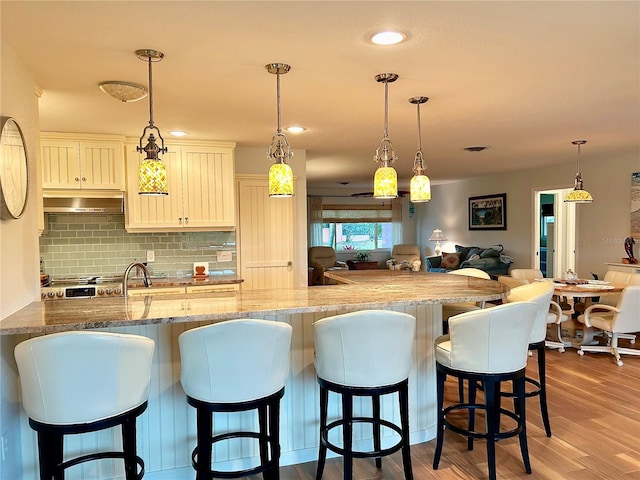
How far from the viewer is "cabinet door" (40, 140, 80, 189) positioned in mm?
4051

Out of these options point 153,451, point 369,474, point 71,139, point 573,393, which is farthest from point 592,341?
point 71,139

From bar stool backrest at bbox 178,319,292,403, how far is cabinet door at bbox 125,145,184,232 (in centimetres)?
282

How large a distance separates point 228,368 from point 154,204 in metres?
3.00

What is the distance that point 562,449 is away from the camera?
8.93 ft

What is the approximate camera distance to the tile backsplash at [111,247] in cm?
450

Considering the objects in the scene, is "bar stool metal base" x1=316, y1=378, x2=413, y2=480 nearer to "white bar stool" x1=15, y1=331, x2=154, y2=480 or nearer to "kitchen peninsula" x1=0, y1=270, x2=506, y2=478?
"kitchen peninsula" x1=0, y1=270, x2=506, y2=478

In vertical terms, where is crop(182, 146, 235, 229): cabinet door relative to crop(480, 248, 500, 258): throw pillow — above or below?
above

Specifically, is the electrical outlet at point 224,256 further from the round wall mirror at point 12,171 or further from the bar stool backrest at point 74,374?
the bar stool backrest at point 74,374

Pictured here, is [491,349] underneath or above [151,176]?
underneath

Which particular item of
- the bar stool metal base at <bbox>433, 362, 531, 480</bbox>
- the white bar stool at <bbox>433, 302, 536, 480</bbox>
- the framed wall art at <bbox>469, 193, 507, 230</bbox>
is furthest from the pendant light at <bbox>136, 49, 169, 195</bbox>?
the framed wall art at <bbox>469, 193, 507, 230</bbox>

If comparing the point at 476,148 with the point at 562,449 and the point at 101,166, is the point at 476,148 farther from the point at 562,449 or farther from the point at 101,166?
the point at 101,166

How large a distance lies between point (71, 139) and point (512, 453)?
4358mm

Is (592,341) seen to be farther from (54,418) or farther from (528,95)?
(54,418)

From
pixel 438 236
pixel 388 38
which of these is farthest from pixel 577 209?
pixel 388 38
